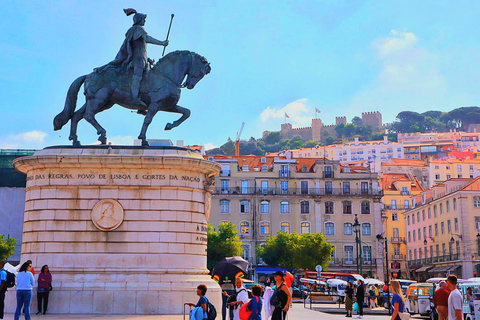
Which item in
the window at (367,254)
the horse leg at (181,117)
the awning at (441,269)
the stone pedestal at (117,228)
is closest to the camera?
the stone pedestal at (117,228)

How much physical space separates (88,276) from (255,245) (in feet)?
171

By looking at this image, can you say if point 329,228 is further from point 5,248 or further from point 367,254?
point 5,248

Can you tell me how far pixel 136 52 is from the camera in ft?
72.8

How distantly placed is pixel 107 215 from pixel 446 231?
5811cm

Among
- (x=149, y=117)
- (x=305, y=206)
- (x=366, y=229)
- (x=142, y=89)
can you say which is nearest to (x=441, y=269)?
(x=366, y=229)

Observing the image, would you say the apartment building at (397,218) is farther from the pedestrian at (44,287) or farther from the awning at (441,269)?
the pedestrian at (44,287)

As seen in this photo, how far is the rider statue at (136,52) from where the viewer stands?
2200 cm

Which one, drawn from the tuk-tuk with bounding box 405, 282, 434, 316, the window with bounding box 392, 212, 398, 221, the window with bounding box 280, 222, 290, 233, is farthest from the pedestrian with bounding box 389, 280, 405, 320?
the window with bounding box 392, 212, 398, 221

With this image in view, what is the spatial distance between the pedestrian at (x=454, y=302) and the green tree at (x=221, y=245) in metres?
48.0

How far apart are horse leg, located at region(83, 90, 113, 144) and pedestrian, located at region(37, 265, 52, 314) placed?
527cm

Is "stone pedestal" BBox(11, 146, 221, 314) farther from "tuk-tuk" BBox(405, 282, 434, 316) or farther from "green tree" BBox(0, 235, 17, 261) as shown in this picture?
"green tree" BBox(0, 235, 17, 261)

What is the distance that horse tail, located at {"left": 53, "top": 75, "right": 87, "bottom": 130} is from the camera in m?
22.7

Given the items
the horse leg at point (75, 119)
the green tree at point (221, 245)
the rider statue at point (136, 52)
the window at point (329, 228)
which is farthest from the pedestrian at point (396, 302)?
the window at point (329, 228)

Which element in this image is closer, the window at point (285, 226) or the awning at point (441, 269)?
the awning at point (441, 269)
